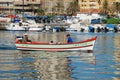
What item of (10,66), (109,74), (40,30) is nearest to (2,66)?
(10,66)

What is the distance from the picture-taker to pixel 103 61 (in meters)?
48.9

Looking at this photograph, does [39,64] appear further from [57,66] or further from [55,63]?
[57,66]

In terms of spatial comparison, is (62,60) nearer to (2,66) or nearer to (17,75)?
(2,66)

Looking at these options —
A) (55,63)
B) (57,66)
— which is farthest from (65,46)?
(57,66)

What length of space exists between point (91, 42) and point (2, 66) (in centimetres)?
1769

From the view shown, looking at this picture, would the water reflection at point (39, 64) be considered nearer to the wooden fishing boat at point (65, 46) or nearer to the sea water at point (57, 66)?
the sea water at point (57, 66)

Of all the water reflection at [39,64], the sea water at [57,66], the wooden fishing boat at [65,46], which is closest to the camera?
the sea water at [57,66]

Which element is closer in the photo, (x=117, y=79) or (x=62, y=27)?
(x=117, y=79)

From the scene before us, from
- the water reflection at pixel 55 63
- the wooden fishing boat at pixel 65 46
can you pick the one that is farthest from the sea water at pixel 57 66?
the wooden fishing boat at pixel 65 46

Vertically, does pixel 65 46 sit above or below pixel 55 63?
below

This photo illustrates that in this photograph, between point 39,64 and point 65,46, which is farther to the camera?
point 65,46

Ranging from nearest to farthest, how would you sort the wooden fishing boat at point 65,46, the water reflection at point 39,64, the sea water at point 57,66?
the sea water at point 57,66, the water reflection at point 39,64, the wooden fishing boat at point 65,46

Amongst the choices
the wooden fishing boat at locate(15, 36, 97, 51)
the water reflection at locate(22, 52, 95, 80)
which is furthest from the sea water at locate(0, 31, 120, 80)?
the wooden fishing boat at locate(15, 36, 97, 51)

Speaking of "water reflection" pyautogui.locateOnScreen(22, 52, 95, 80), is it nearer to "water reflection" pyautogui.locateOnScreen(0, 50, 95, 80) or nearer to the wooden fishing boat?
"water reflection" pyautogui.locateOnScreen(0, 50, 95, 80)
